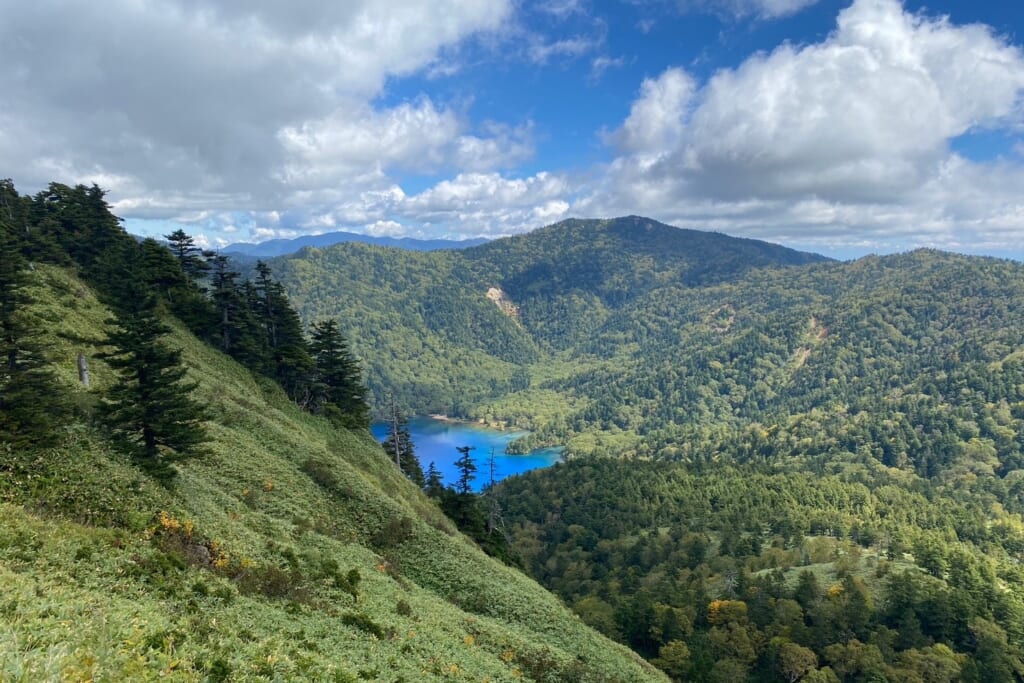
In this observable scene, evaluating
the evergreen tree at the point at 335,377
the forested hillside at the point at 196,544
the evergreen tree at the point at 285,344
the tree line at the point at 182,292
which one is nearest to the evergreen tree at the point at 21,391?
the forested hillside at the point at 196,544

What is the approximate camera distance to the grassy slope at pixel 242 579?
14765 mm

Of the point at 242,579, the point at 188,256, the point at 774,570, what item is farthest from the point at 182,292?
the point at 774,570

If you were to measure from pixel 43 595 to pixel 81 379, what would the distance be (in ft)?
85.9

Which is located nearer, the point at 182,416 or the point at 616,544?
the point at 182,416

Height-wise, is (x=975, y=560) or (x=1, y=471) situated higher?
(x=1, y=471)

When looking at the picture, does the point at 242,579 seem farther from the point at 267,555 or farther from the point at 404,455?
the point at 404,455

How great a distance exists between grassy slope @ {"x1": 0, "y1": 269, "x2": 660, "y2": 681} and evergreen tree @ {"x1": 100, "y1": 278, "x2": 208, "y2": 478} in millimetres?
1531

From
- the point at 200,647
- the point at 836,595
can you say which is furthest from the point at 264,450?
A: the point at 836,595

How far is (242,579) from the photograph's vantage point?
2392 cm

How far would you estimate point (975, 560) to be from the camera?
408 feet

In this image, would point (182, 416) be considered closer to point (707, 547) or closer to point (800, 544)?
point (707, 547)

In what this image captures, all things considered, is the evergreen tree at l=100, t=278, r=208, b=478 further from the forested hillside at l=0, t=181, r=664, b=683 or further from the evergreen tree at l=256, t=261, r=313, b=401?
the evergreen tree at l=256, t=261, r=313, b=401

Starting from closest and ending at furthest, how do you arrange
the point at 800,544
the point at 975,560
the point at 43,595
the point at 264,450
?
the point at 43,595
the point at 264,450
the point at 975,560
the point at 800,544

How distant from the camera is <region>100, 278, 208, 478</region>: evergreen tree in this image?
27312 millimetres
